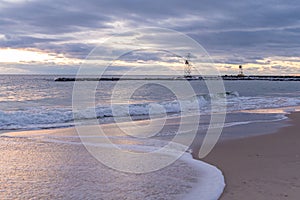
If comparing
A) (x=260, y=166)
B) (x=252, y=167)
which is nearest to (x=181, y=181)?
(x=252, y=167)

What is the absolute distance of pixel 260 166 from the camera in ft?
24.4

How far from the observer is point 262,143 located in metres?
10.4

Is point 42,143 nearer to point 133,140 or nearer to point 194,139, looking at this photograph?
point 133,140

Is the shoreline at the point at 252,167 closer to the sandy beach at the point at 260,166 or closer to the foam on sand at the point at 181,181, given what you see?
the sandy beach at the point at 260,166

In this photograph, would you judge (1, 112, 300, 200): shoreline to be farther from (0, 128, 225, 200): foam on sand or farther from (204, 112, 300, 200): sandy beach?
(0, 128, 225, 200): foam on sand

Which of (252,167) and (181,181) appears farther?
(252,167)

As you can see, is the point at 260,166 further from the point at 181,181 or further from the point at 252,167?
the point at 181,181

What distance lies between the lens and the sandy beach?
18.6ft

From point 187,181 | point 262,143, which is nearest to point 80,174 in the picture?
point 187,181

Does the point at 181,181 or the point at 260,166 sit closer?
the point at 181,181

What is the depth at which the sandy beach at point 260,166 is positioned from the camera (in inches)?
224

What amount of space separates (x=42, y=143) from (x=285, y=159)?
20.3 ft

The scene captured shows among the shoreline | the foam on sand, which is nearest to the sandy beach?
the shoreline

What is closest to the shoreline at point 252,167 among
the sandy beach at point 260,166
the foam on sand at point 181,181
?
the sandy beach at point 260,166
